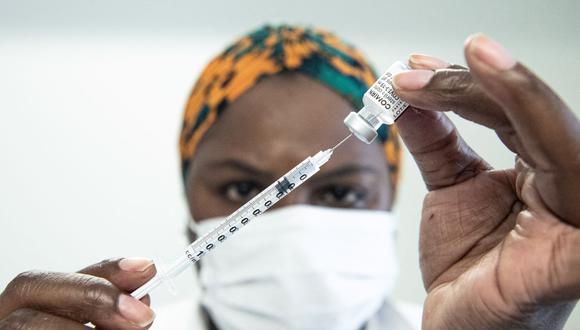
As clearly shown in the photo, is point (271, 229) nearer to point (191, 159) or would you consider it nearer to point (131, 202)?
point (191, 159)

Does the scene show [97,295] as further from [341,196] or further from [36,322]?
[341,196]

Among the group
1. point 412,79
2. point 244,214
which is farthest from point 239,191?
point 412,79

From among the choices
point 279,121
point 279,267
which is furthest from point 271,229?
point 279,121

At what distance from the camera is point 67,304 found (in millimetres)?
750

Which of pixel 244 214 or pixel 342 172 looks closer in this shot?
pixel 244 214

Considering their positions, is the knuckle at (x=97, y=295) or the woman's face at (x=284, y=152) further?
the woman's face at (x=284, y=152)

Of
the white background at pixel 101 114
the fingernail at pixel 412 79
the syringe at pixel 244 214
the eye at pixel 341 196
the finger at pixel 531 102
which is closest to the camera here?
the finger at pixel 531 102

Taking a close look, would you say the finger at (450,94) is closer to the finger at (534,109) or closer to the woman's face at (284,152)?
the finger at (534,109)

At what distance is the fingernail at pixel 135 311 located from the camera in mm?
747

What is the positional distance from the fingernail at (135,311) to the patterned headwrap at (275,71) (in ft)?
2.19

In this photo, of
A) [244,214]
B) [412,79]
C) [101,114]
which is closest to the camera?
[412,79]

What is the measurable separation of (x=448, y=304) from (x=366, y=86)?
776mm

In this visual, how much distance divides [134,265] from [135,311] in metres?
0.07

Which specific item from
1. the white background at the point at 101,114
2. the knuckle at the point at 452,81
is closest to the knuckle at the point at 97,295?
the knuckle at the point at 452,81
